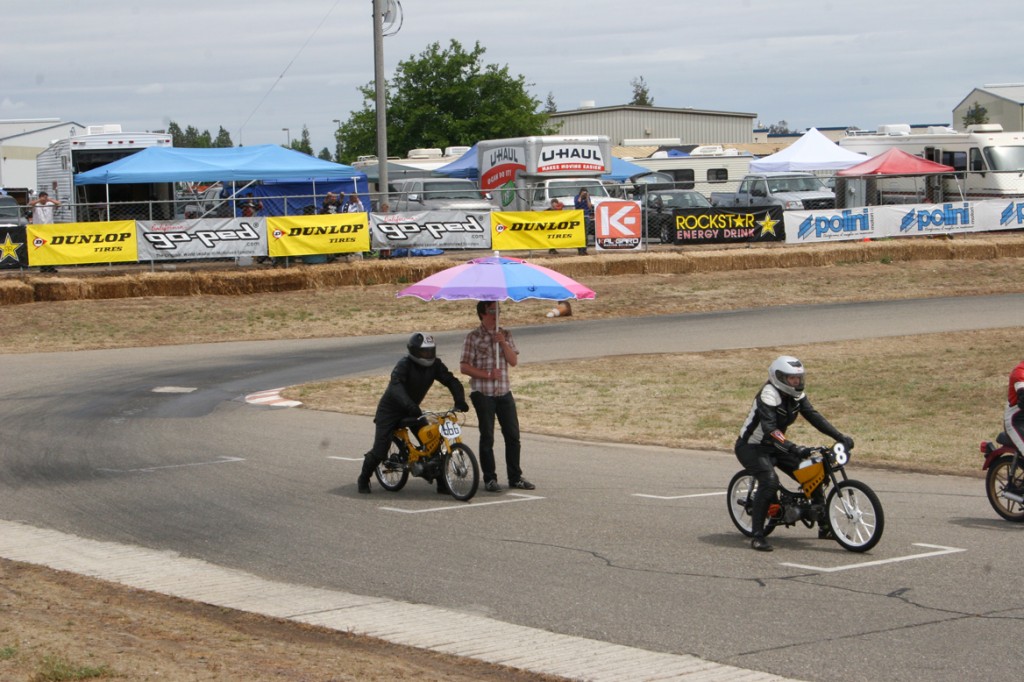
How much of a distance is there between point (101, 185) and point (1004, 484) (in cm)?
2973

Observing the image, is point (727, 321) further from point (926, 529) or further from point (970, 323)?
point (926, 529)

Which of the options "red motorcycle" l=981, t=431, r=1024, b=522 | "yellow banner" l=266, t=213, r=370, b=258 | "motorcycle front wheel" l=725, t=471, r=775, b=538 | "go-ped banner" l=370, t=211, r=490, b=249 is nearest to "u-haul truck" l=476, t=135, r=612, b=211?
"go-ped banner" l=370, t=211, r=490, b=249

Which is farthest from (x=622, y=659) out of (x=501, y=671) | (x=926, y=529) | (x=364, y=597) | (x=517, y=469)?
(x=517, y=469)

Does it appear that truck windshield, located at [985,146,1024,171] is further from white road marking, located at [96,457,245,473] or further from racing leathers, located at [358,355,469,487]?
racing leathers, located at [358,355,469,487]

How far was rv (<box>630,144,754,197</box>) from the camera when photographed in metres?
51.1

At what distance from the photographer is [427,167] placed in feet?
155

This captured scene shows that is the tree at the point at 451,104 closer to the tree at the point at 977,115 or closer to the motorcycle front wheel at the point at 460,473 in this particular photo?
the tree at the point at 977,115

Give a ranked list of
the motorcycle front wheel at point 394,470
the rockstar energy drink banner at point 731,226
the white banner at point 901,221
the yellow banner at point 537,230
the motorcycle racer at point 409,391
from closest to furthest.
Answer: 1. the motorcycle racer at point 409,391
2. the motorcycle front wheel at point 394,470
3. the yellow banner at point 537,230
4. the rockstar energy drink banner at point 731,226
5. the white banner at point 901,221

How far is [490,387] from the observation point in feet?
41.3

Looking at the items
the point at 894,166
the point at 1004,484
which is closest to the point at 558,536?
the point at 1004,484

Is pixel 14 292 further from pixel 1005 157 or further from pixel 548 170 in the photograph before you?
pixel 1005 157

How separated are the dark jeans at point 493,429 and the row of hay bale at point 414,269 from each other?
17.7 meters

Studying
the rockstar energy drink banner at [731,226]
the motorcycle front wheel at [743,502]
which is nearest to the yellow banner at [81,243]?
the rockstar energy drink banner at [731,226]

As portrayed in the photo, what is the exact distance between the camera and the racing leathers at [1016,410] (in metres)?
10.4
